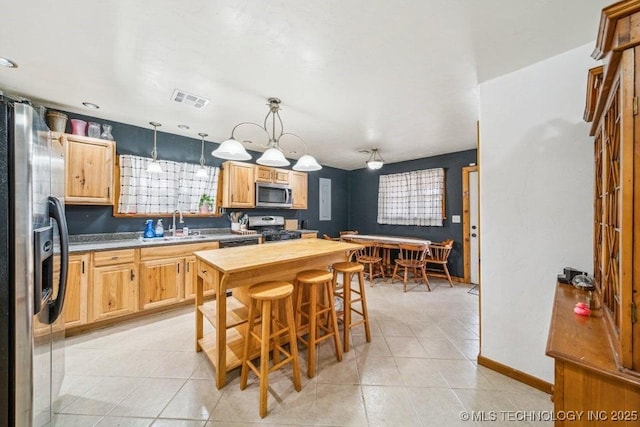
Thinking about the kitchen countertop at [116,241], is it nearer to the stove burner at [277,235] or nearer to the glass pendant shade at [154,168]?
the stove burner at [277,235]

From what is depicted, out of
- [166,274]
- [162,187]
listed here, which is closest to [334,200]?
[162,187]

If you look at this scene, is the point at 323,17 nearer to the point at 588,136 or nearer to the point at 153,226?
the point at 588,136

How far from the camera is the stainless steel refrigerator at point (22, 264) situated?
0.88 metres

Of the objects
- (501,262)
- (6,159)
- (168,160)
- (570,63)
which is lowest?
(501,262)

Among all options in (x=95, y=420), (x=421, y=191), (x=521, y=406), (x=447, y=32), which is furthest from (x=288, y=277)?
(x=421, y=191)

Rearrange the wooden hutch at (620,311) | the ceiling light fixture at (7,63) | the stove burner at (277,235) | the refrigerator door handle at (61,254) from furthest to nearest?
the stove burner at (277,235) → the ceiling light fixture at (7,63) → the refrigerator door handle at (61,254) → the wooden hutch at (620,311)

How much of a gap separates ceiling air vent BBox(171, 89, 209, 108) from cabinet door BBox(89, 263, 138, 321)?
1.90m

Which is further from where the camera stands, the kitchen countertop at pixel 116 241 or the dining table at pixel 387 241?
the dining table at pixel 387 241

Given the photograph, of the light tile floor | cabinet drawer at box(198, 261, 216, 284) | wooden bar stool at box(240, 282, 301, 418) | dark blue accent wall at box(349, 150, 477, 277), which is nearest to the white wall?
the light tile floor

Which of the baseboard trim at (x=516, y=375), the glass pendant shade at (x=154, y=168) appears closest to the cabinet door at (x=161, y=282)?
the glass pendant shade at (x=154, y=168)

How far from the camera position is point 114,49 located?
A: 1676 mm

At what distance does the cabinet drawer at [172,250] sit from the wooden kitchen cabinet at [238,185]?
2.75 ft

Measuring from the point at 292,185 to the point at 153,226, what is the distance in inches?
93.0

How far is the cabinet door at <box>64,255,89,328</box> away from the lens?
236cm
